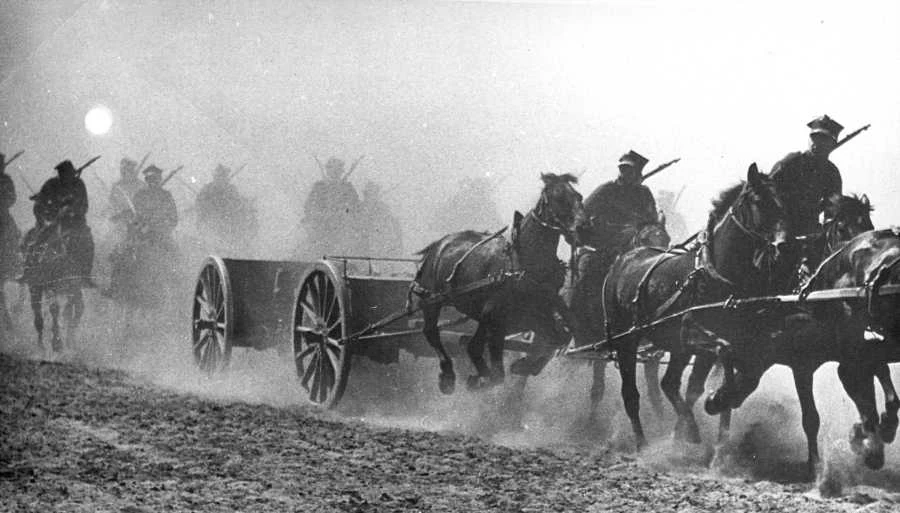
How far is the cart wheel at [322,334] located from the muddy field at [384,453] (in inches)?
12.3

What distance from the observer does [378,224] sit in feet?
84.2

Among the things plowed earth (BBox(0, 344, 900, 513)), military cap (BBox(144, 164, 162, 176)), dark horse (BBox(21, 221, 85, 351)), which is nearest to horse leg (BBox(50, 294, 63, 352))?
dark horse (BBox(21, 221, 85, 351))

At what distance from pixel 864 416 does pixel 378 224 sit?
19.1m

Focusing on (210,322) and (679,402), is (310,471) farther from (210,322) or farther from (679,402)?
(210,322)

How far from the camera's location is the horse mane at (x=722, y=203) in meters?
8.14

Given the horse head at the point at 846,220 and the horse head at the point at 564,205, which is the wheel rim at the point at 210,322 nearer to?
the horse head at the point at 564,205

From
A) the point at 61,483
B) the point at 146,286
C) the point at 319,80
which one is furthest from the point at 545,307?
the point at 146,286

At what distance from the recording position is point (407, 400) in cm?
1180

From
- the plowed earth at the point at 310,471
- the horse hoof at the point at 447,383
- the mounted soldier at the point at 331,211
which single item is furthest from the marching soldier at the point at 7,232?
the horse hoof at the point at 447,383

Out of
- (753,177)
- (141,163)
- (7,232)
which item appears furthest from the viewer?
(141,163)

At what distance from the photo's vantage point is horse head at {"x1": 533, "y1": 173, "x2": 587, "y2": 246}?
368 inches

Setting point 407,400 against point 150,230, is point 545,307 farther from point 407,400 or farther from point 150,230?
point 150,230

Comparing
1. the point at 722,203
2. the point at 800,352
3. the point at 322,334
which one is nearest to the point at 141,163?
the point at 322,334

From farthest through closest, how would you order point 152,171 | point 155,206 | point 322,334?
point 152,171, point 155,206, point 322,334
